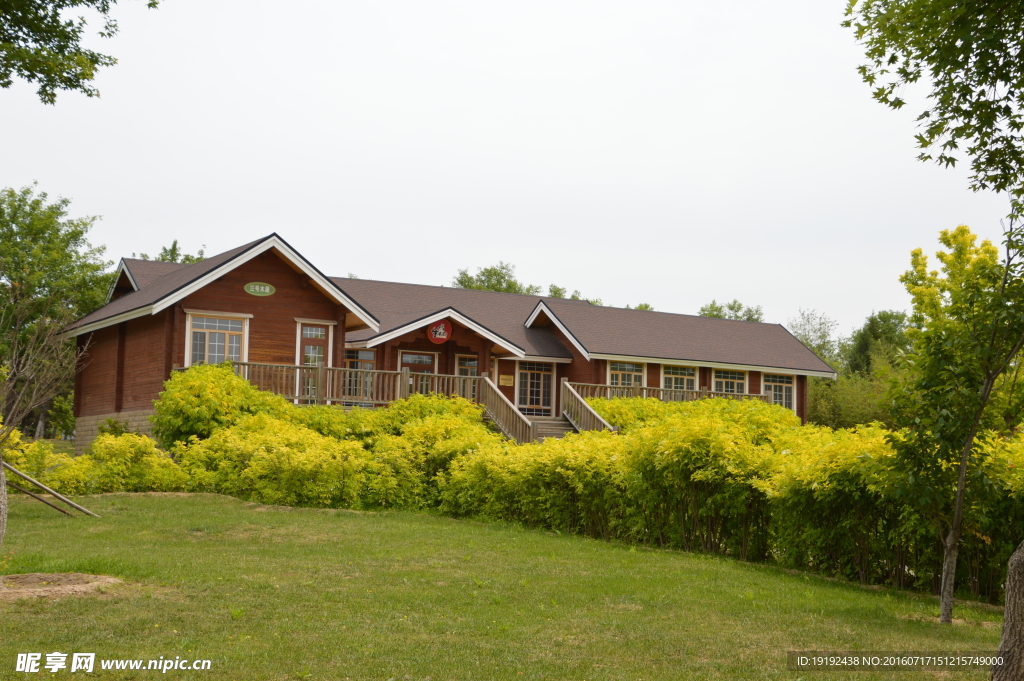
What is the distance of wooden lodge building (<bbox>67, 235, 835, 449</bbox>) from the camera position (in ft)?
82.7

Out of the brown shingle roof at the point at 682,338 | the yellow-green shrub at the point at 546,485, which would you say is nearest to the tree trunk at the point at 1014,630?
the yellow-green shrub at the point at 546,485

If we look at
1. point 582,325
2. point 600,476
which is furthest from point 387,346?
point 600,476

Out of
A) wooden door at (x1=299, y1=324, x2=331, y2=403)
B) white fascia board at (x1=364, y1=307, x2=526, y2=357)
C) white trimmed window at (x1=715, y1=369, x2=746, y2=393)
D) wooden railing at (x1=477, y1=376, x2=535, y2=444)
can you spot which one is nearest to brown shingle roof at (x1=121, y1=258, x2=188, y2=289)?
wooden door at (x1=299, y1=324, x2=331, y2=403)

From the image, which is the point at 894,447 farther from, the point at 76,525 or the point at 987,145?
the point at 76,525

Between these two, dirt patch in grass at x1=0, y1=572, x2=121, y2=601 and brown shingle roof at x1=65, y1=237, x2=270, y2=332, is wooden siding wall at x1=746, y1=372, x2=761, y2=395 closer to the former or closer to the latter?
brown shingle roof at x1=65, y1=237, x2=270, y2=332

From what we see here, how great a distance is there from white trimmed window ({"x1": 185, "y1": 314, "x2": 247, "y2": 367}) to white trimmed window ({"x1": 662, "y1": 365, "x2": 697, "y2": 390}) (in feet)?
54.9

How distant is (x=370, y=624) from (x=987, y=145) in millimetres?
7762

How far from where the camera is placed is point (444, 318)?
2936 centimetres

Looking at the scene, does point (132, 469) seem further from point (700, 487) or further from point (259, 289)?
point (700, 487)

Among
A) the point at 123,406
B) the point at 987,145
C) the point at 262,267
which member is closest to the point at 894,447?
the point at 987,145

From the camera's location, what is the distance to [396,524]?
1555 cm

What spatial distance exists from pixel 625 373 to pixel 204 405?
720 inches

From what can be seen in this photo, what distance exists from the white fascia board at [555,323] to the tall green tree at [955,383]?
24.0m

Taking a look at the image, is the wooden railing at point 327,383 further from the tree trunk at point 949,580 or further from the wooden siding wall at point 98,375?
the tree trunk at point 949,580
